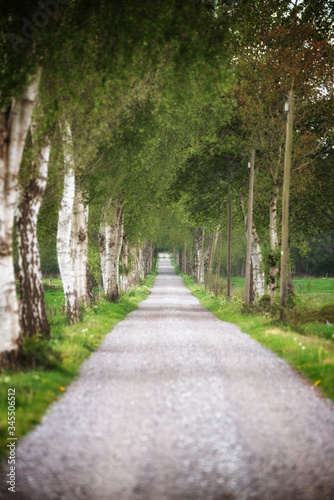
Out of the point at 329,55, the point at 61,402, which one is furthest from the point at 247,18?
the point at 61,402

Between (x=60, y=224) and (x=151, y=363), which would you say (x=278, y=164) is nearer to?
(x=60, y=224)

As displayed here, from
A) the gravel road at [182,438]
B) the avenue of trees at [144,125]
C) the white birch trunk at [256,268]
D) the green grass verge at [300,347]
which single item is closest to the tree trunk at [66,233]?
the avenue of trees at [144,125]

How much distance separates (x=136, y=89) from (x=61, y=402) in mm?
11577

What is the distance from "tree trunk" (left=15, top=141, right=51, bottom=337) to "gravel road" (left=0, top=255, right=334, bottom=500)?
7.07 feet

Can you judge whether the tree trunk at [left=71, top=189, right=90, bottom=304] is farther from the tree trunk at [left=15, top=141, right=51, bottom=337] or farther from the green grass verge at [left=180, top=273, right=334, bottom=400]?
the tree trunk at [left=15, top=141, right=51, bottom=337]

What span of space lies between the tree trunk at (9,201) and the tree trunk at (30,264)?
252 cm

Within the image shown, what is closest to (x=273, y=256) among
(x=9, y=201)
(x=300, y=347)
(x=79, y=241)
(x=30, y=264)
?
(x=79, y=241)

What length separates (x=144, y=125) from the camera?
21281mm

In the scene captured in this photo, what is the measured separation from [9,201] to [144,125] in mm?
12169

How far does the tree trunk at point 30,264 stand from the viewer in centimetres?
1250

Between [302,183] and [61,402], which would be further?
[302,183]

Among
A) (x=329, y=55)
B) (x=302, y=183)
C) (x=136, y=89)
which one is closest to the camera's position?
(x=136, y=89)

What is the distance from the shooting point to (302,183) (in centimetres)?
2742

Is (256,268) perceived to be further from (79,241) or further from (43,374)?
(43,374)
